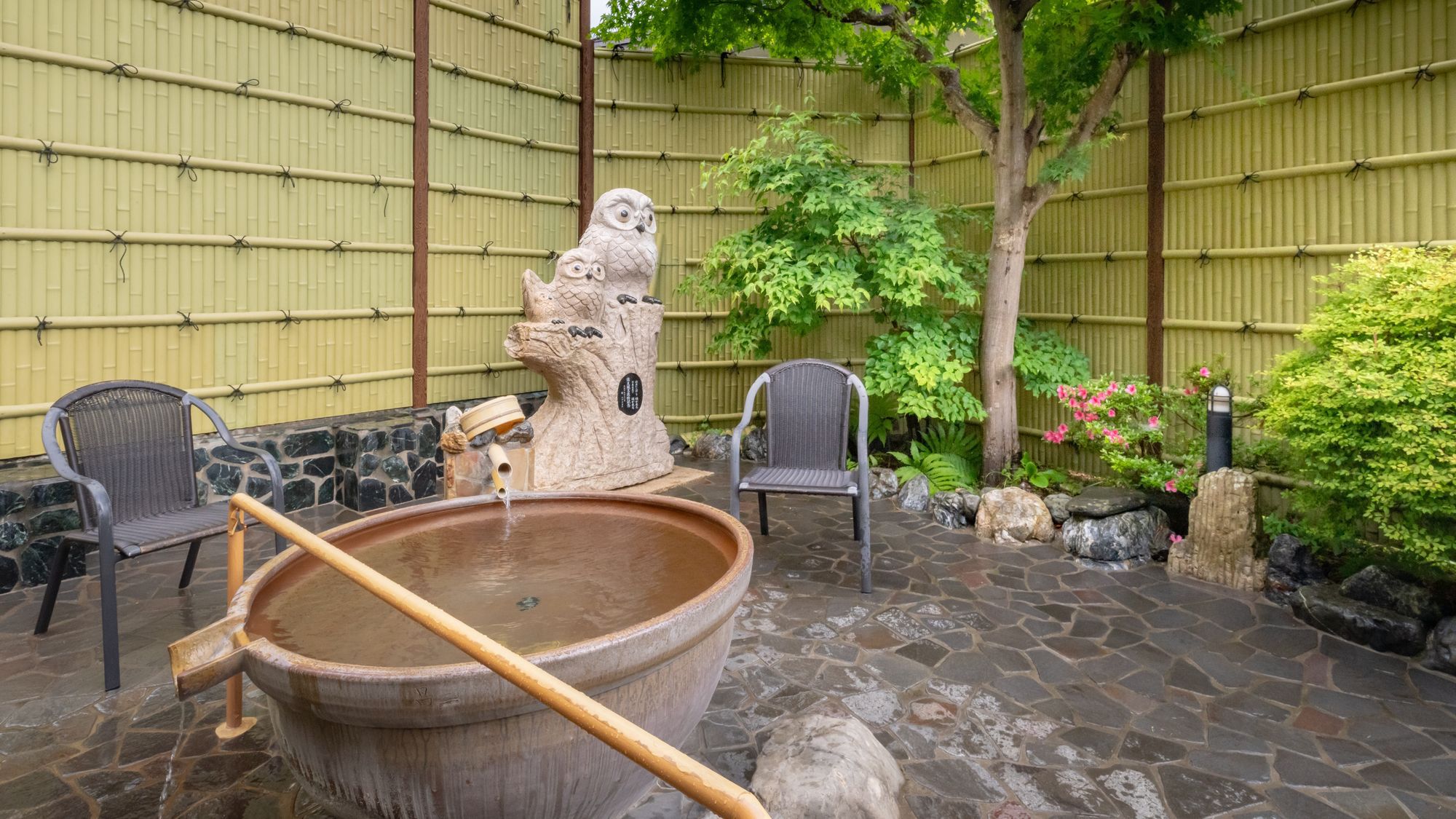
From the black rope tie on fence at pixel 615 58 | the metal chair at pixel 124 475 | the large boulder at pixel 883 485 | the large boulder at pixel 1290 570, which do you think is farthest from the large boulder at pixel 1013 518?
the black rope tie on fence at pixel 615 58

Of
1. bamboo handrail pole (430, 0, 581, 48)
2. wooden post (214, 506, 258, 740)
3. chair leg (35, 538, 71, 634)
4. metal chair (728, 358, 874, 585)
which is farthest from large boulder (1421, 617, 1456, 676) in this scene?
bamboo handrail pole (430, 0, 581, 48)

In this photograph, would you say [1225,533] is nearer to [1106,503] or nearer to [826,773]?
[1106,503]

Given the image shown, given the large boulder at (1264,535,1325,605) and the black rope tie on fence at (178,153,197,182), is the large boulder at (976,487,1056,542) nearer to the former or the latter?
the large boulder at (1264,535,1325,605)

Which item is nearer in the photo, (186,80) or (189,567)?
(189,567)

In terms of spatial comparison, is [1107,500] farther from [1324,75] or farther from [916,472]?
[1324,75]

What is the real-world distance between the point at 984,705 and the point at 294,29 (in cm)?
577

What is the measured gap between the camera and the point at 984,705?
9.84 ft

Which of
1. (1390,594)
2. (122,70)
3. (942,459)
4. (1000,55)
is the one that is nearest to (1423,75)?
(1000,55)

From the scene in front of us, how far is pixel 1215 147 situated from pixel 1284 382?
2.11m

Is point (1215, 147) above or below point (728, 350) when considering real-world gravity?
above

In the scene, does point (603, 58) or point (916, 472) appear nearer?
point (916, 472)

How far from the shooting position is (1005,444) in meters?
6.10

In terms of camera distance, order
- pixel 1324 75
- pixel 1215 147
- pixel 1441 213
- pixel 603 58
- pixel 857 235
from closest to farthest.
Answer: pixel 1441 213 → pixel 1324 75 → pixel 1215 147 → pixel 857 235 → pixel 603 58

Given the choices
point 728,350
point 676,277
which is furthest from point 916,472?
point 676,277
